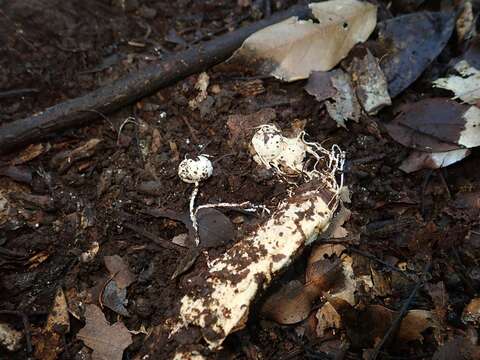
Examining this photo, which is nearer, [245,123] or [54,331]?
[54,331]

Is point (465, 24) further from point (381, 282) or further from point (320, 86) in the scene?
point (381, 282)

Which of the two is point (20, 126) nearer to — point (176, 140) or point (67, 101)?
point (67, 101)

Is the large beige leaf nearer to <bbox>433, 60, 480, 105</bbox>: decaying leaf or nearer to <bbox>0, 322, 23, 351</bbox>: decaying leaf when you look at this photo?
<bbox>433, 60, 480, 105</bbox>: decaying leaf

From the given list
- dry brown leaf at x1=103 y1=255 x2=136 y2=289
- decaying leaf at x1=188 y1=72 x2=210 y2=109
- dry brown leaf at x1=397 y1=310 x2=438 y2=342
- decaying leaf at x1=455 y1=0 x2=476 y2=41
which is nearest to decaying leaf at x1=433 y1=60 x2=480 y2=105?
decaying leaf at x1=455 y1=0 x2=476 y2=41

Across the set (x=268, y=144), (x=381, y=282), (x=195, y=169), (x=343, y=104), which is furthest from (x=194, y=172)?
(x=381, y=282)

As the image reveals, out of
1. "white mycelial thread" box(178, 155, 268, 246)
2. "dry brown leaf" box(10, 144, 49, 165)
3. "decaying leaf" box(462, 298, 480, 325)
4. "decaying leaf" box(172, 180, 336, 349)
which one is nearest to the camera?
"decaying leaf" box(172, 180, 336, 349)

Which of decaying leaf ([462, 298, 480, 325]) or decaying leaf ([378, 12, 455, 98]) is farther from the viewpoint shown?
decaying leaf ([378, 12, 455, 98])

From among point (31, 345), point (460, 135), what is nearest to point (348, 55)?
point (460, 135)
